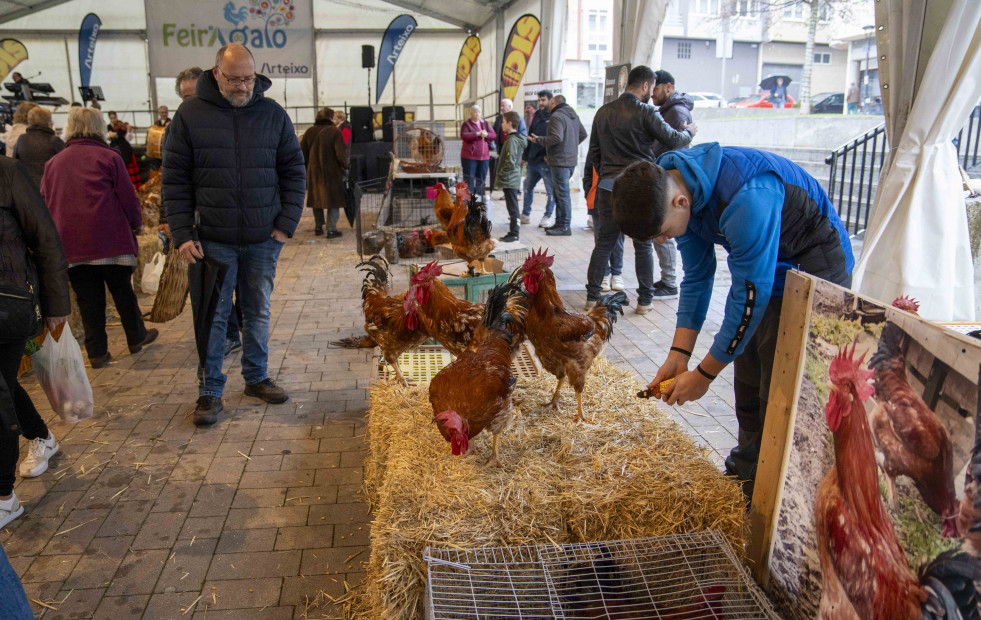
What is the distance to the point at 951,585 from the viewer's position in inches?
52.6

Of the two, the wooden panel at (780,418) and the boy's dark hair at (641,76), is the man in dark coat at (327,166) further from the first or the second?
the wooden panel at (780,418)

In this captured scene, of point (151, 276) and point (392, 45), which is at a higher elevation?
point (392, 45)

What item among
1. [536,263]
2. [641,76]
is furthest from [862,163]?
[536,263]

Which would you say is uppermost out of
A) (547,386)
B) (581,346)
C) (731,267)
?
(731,267)

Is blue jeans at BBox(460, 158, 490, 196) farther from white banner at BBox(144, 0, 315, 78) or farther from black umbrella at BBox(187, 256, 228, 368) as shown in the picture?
black umbrella at BBox(187, 256, 228, 368)

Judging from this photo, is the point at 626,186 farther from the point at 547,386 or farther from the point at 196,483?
the point at 196,483

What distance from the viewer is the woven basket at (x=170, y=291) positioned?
486cm

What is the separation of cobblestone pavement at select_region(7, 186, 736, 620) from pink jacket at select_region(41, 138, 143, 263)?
42.3 inches

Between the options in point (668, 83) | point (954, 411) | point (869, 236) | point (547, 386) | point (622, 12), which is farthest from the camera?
point (622, 12)

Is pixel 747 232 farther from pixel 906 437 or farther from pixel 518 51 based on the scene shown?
pixel 518 51

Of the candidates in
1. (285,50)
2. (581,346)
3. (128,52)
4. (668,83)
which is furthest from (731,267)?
(128,52)

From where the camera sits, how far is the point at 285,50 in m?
14.1

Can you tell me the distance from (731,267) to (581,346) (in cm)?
136

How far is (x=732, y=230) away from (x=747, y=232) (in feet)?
0.16
